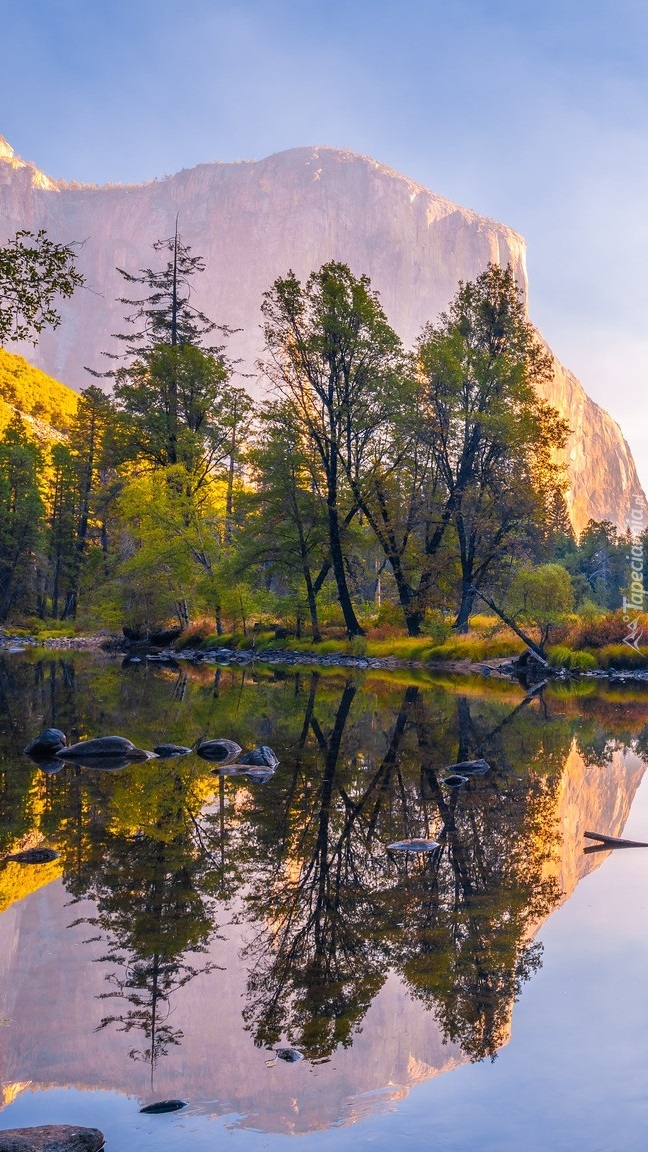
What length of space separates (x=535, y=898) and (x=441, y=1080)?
7.47ft

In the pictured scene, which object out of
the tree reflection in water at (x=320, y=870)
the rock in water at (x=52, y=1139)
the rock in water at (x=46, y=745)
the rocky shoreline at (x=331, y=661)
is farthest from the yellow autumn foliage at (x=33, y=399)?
the rock in water at (x=52, y=1139)

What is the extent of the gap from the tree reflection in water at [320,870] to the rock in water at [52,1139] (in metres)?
0.59

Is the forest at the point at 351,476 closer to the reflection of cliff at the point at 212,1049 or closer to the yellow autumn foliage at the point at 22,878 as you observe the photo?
the yellow autumn foliage at the point at 22,878

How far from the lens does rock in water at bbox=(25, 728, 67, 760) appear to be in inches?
436

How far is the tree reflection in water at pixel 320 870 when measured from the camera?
4.12 meters

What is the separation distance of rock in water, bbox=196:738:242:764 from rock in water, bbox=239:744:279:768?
372 millimetres

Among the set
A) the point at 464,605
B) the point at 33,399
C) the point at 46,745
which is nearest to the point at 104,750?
the point at 46,745

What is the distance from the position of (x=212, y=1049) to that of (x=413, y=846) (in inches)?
123

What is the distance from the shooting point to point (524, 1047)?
146 inches

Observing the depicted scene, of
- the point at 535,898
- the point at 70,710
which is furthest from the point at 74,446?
the point at 535,898

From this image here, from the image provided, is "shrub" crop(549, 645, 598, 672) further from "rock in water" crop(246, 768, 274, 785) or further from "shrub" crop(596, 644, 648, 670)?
"rock in water" crop(246, 768, 274, 785)

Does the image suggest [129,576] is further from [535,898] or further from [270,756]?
[535,898]

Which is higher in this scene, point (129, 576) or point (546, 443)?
point (546, 443)

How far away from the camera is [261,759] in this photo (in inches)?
406
